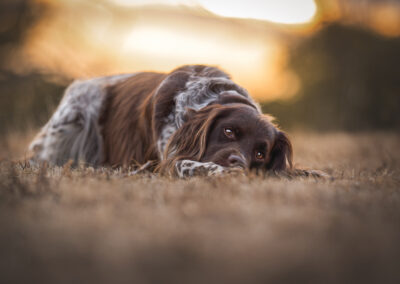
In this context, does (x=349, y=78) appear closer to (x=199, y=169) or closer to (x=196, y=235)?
(x=199, y=169)

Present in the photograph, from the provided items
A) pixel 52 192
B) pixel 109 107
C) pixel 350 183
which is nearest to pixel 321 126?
pixel 109 107

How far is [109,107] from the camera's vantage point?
12.1 ft

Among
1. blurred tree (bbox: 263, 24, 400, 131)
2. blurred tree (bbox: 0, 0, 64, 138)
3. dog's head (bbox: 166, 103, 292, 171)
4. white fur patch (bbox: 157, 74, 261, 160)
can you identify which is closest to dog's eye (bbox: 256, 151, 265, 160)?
dog's head (bbox: 166, 103, 292, 171)

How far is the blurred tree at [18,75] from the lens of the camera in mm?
7859

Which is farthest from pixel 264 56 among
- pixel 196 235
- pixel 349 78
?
pixel 196 235

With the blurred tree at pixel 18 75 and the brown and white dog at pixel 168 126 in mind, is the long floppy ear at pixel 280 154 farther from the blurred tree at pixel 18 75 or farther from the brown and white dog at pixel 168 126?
the blurred tree at pixel 18 75

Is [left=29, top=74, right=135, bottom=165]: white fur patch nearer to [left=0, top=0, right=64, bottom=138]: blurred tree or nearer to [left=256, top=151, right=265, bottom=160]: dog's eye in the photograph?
[left=256, top=151, right=265, bottom=160]: dog's eye

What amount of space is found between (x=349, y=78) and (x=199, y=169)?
9.06 meters

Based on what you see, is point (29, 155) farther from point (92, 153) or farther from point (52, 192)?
point (52, 192)

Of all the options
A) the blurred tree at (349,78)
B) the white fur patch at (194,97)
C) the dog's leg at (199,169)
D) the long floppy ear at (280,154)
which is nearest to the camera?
the dog's leg at (199,169)

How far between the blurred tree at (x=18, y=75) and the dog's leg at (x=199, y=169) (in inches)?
240

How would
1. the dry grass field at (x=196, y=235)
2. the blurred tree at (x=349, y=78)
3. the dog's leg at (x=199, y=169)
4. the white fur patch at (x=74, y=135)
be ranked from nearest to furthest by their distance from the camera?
the dry grass field at (x=196, y=235) → the dog's leg at (x=199, y=169) → the white fur patch at (x=74, y=135) → the blurred tree at (x=349, y=78)

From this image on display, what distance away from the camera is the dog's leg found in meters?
2.21

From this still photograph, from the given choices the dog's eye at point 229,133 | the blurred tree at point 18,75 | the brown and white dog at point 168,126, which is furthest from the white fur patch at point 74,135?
the blurred tree at point 18,75
